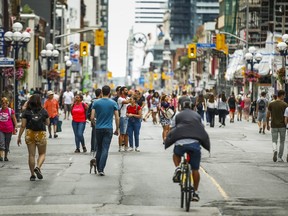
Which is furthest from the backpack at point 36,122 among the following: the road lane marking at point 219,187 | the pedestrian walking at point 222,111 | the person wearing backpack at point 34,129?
the pedestrian walking at point 222,111

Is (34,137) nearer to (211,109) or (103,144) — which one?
(103,144)

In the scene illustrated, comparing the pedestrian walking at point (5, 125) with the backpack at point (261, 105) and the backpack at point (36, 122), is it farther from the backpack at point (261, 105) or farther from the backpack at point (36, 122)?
the backpack at point (261, 105)

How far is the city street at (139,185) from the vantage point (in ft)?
48.8

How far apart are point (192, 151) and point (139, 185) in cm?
346

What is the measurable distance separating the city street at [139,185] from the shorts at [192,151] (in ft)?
2.23

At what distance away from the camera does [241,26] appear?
357 feet

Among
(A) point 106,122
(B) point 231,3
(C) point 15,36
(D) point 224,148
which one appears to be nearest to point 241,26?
(B) point 231,3

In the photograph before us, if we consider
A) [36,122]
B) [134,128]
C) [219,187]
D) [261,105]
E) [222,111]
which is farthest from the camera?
[222,111]

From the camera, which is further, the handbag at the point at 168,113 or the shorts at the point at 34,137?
the handbag at the point at 168,113

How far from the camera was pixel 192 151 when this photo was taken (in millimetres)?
15102

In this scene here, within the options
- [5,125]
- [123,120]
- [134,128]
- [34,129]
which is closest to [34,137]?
[34,129]

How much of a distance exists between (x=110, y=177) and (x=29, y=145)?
1789 mm

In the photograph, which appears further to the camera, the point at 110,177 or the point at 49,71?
the point at 49,71

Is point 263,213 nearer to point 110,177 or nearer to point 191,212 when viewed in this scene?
point 191,212
